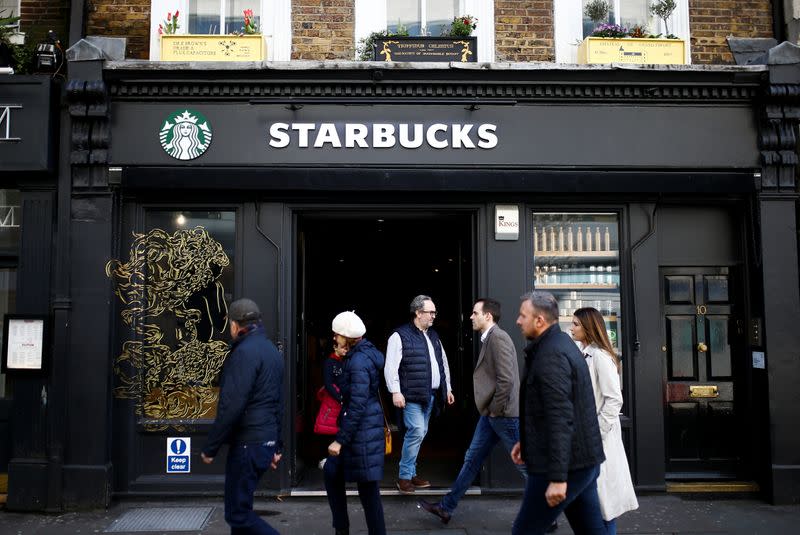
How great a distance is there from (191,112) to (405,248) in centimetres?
664

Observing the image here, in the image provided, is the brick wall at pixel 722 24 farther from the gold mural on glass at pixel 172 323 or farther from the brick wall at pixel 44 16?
the brick wall at pixel 44 16

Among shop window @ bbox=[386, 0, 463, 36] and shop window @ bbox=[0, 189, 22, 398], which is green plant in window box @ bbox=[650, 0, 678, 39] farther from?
shop window @ bbox=[0, 189, 22, 398]

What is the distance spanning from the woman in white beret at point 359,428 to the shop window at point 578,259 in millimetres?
2947

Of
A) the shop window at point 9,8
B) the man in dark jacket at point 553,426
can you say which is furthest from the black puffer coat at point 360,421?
the shop window at point 9,8

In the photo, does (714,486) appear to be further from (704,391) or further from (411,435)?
(411,435)

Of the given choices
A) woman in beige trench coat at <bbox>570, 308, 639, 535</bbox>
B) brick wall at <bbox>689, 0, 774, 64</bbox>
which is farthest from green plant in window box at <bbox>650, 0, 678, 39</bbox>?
woman in beige trench coat at <bbox>570, 308, 639, 535</bbox>

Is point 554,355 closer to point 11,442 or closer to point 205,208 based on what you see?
point 205,208

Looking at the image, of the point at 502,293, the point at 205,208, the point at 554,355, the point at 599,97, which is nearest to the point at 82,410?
the point at 205,208

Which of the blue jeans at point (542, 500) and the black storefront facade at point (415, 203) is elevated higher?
the black storefront facade at point (415, 203)

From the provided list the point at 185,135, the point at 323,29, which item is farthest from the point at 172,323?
the point at 323,29

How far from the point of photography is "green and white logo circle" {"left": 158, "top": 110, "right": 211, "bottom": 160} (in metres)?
6.97

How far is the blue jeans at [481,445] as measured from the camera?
5.93 m

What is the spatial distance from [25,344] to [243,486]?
3.52 metres

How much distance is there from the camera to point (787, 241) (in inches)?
276
